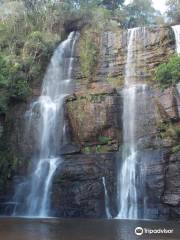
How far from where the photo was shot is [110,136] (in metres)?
28.0

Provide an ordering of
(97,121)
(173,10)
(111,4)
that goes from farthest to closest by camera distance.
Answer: (111,4) < (173,10) < (97,121)

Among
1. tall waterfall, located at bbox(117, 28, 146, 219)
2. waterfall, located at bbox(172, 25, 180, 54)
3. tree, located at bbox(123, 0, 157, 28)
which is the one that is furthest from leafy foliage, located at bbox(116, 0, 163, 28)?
waterfall, located at bbox(172, 25, 180, 54)

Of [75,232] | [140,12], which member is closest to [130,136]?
[75,232]

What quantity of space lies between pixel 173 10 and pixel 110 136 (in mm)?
21212

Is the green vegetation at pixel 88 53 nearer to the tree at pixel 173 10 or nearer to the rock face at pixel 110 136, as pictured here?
the rock face at pixel 110 136

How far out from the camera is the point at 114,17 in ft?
143

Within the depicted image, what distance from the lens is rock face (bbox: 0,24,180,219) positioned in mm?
24188

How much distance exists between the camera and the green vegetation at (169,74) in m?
27.5

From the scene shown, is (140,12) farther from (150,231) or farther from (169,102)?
(150,231)

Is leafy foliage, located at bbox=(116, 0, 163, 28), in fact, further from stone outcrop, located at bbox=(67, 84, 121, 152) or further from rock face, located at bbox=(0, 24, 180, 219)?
stone outcrop, located at bbox=(67, 84, 121, 152)

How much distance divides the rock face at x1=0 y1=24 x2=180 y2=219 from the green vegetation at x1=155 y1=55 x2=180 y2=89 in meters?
0.56

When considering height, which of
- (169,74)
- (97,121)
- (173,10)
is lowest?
(97,121)

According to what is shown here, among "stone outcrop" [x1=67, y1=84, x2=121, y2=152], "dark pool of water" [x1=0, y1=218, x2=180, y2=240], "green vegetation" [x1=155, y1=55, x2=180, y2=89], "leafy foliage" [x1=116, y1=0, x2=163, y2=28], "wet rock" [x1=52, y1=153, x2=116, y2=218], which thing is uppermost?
"leafy foliage" [x1=116, y1=0, x2=163, y2=28]

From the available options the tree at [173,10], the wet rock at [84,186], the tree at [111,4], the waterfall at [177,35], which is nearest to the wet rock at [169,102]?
the wet rock at [84,186]
